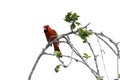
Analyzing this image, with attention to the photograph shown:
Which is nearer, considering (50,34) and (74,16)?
(74,16)

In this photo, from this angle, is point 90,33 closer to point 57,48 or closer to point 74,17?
point 74,17

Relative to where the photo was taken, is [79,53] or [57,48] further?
[57,48]

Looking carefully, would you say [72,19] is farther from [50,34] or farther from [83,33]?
[50,34]

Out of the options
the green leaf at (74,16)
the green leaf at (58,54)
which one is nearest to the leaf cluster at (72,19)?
the green leaf at (74,16)

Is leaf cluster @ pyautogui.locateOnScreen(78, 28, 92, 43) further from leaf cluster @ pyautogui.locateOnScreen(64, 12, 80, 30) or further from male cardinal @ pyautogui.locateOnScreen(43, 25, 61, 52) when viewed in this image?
male cardinal @ pyautogui.locateOnScreen(43, 25, 61, 52)

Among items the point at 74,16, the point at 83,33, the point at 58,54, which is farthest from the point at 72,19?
the point at 58,54

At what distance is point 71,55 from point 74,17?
29 centimetres

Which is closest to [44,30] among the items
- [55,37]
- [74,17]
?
[55,37]

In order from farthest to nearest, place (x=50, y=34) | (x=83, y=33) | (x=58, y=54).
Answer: (x=50, y=34) < (x=58, y=54) < (x=83, y=33)

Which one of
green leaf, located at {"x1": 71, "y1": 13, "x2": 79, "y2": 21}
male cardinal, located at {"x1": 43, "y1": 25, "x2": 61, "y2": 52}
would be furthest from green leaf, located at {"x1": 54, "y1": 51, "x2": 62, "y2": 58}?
green leaf, located at {"x1": 71, "y1": 13, "x2": 79, "y2": 21}

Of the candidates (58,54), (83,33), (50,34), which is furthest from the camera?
(50,34)

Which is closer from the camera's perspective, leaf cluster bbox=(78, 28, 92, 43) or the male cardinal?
leaf cluster bbox=(78, 28, 92, 43)

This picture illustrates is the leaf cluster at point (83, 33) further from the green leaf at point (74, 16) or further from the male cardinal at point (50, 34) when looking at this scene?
the male cardinal at point (50, 34)

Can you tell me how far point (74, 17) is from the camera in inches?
113
